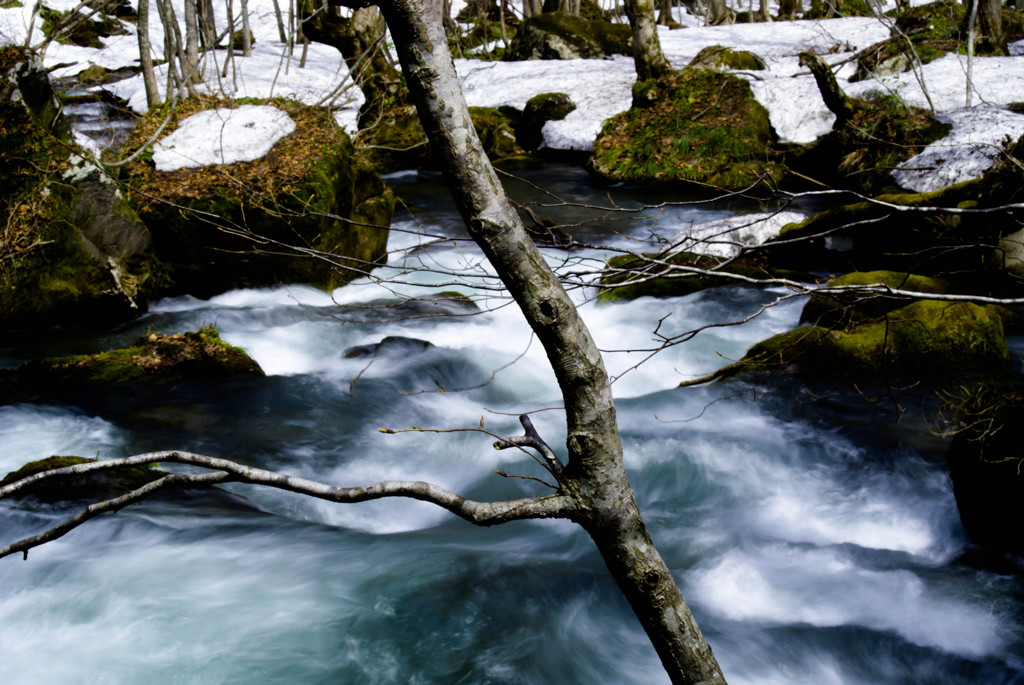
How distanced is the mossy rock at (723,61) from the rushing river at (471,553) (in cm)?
1140

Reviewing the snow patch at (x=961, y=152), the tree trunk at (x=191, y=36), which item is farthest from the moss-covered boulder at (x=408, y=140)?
the snow patch at (x=961, y=152)

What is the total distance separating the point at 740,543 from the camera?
505cm

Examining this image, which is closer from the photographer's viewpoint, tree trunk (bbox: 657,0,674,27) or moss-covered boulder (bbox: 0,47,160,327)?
moss-covered boulder (bbox: 0,47,160,327)

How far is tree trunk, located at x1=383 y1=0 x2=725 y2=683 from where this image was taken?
1.51 meters

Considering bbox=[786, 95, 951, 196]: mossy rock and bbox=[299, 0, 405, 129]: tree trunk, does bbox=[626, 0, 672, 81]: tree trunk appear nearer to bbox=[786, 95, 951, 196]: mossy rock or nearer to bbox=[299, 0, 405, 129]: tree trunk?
bbox=[786, 95, 951, 196]: mossy rock

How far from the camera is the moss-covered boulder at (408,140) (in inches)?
612

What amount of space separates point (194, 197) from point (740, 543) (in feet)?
23.1

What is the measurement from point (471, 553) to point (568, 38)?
20643 mm

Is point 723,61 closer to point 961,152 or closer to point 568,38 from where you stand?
point 568,38

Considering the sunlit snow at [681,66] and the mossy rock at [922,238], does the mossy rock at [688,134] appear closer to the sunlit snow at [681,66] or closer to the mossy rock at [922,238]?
the sunlit snow at [681,66]

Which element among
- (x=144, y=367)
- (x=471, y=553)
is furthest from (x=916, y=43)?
(x=144, y=367)

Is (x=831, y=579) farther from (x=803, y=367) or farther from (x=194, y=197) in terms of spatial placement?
(x=194, y=197)

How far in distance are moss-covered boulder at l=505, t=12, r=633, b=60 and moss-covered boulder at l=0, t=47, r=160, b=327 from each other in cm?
1668

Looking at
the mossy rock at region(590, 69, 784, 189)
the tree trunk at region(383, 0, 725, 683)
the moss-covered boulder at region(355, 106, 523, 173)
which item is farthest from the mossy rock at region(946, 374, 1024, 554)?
the moss-covered boulder at region(355, 106, 523, 173)
